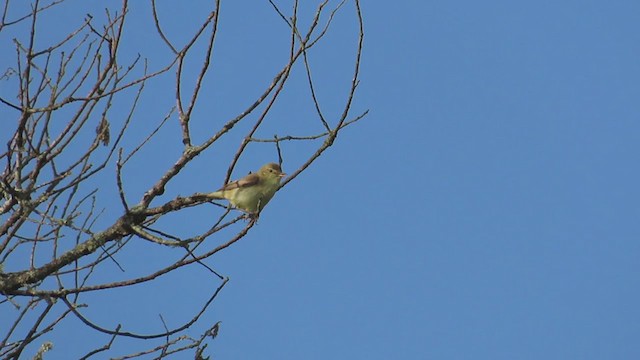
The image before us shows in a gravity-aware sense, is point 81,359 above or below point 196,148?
below

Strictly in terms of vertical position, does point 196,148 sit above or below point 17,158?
below

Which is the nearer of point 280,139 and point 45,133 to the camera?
point 280,139

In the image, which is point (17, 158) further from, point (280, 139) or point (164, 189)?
point (280, 139)

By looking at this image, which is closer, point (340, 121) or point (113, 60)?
point (340, 121)

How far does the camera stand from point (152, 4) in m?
4.14

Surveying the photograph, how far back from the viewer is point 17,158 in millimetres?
4223

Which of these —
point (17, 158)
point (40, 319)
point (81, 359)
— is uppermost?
point (17, 158)

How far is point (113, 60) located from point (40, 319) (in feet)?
4.42

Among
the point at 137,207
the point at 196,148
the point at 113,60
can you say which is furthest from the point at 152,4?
the point at 137,207

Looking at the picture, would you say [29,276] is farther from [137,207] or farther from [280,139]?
[280,139]

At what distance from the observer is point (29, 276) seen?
160 inches

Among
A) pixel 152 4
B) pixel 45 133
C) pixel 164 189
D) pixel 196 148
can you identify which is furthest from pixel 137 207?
pixel 152 4

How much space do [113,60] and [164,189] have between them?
753 millimetres

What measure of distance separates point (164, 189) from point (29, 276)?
0.77m
